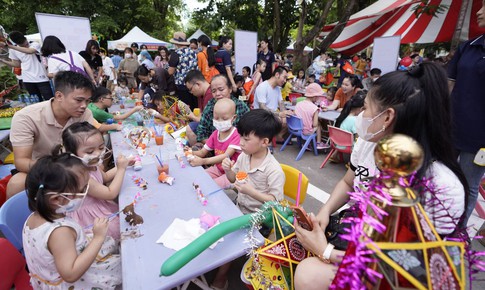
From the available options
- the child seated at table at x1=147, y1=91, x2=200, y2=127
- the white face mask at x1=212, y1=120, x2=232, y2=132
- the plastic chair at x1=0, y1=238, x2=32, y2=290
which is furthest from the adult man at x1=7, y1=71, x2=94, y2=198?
the child seated at table at x1=147, y1=91, x2=200, y2=127

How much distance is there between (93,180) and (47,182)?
0.55 meters

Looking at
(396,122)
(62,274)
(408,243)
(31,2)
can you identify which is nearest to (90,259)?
(62,274)

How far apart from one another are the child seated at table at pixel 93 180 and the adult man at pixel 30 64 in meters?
4.08

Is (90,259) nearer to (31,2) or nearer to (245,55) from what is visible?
(245,55)

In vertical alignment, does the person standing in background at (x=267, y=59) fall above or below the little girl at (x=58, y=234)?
above

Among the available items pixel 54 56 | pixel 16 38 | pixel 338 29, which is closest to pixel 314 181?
pixel 54 56

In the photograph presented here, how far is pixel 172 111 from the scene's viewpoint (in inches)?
172

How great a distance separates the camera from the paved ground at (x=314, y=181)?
83.6 inches

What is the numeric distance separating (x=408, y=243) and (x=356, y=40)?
34.5 ft

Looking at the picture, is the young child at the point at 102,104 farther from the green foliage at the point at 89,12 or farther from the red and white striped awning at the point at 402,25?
the green foliage at the point at 89,12

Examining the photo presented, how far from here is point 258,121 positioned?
2.03 m

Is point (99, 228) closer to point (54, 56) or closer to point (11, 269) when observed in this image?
point (11, 269)

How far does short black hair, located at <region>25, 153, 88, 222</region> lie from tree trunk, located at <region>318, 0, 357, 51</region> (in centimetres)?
954

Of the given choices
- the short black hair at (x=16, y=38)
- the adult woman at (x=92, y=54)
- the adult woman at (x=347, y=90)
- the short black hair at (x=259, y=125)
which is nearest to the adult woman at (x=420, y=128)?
the short black hair at (x=259, y=125)
